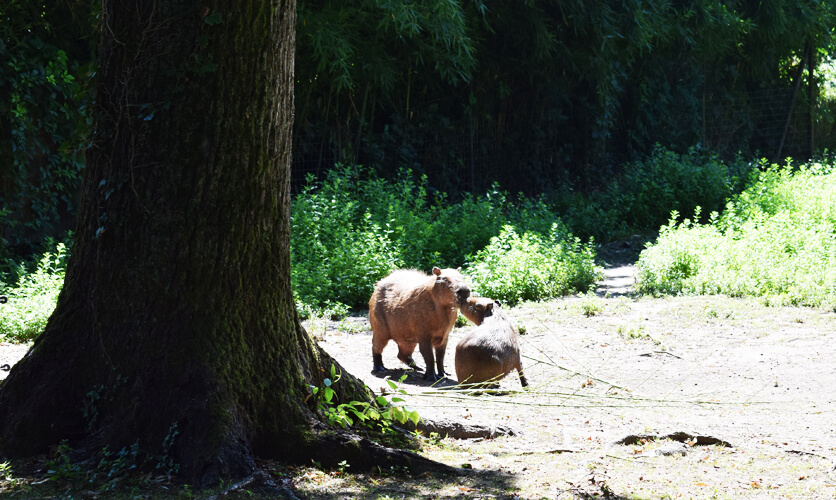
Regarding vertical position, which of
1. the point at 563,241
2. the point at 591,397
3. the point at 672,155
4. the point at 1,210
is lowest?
the point at 591,397

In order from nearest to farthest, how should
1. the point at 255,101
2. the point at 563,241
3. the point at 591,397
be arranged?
1. the point at 255,101
2. the point at 591,397
3. the point at 563,241

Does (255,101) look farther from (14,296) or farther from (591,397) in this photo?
(14,296)

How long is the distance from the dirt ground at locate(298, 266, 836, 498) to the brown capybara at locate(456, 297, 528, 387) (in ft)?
0.66

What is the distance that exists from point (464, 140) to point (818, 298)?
7.74 m

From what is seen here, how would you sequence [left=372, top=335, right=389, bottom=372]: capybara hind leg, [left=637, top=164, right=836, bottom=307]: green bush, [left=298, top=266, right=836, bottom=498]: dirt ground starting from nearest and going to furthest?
[left=298, top=266, right=836, bottom=498]: dirt ground
[left=372, top=335, right=389, bottom=372]: capybara hind leg
[left=637, top=164, right=836, bottom=307]: green bush

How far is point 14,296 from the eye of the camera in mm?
7801

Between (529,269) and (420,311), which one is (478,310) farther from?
(529,269)

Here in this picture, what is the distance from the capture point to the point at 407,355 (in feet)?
21.0

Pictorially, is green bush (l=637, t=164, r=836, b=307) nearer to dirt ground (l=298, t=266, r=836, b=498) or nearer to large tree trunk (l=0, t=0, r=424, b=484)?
dirt ground (l=298, t=266, r=836, b=498)

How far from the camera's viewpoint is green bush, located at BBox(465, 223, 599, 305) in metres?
8.74

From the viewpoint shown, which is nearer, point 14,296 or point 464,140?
point 14,296

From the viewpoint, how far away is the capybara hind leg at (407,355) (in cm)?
637

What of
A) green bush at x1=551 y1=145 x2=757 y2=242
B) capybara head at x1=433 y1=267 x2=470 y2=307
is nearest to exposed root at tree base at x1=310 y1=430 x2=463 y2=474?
capybara head at x1=433 y1=267 x2=470 y2=307

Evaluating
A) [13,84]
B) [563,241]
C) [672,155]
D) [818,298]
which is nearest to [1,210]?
[13,84]
